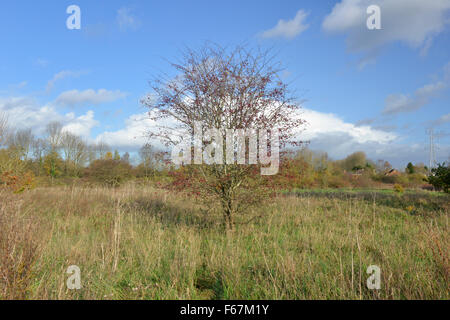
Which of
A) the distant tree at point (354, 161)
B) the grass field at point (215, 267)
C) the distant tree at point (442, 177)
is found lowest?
the grass field at point (215, 267)

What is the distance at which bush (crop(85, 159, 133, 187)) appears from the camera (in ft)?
59.9

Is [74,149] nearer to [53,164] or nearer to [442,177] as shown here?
[53,164]

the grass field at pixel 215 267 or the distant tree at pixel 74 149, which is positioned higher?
the distant tree at pixel 74 149

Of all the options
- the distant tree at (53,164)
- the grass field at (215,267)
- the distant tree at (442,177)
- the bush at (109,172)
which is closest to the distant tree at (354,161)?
the distant tree at (442,177)

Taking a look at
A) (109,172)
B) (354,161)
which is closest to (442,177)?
(109,172)

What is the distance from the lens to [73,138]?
2950cm

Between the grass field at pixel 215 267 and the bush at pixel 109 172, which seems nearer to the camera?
the grass field at pixel 215 267

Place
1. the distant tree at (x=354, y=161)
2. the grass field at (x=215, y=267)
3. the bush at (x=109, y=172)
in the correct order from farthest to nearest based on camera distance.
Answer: the distant tree at (x=354, y=161) < the bush at (x=109, y=172) < the grass field at (x=215, y=267)

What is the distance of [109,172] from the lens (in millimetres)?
18438

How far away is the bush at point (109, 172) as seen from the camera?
59.9 feet

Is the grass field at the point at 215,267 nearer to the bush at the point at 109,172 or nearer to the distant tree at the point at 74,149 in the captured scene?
the bush at the point at 109,172

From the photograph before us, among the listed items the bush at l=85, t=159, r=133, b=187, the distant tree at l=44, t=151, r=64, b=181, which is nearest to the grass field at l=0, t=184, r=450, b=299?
the bush at l=85, t=159, r=133, b=187

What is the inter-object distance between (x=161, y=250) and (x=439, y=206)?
10.9m
